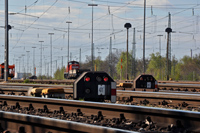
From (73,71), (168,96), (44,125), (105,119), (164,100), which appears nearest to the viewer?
(44,125)

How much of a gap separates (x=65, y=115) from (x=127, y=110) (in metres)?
2.02

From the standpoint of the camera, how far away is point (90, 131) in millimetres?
5836

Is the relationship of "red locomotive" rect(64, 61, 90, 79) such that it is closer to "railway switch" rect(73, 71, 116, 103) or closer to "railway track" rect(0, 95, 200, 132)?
"railway switch" rect(73, 71, 116, 103)

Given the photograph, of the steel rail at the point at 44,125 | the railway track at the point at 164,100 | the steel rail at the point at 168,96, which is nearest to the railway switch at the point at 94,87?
the railway track at the point at 164,100

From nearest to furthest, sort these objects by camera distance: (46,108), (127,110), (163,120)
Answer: (163,120), (127,110), (46,108)

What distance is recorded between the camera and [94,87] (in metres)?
12.6

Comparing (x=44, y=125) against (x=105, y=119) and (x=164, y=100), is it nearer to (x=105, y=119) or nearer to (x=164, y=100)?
(x=105, y=119)

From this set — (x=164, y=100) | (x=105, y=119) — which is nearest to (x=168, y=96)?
(x=164, y=100)

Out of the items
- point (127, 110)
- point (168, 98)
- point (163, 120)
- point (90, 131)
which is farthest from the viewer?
point (168, 98)

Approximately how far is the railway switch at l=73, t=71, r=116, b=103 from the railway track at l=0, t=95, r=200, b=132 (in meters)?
1.48

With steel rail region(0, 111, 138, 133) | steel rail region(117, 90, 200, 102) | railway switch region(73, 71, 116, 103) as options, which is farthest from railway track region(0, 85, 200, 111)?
steel rail region(0, 111, 138, 133)

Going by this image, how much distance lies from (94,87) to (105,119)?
378cm

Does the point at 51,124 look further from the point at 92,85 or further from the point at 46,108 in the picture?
the point at 92,85

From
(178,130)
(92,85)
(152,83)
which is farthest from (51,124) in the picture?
(152,83)
